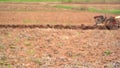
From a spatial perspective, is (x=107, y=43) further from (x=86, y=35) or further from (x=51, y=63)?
(x=51, y=63)

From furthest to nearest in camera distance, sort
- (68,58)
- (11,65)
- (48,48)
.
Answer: (48,48) → (68,58) → (11,65)

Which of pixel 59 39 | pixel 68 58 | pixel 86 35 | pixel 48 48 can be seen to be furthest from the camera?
pixel 86 35

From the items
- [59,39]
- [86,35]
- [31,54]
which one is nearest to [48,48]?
[31,54]

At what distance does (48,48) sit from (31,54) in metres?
1.21

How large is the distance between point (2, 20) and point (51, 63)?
47.1 ft

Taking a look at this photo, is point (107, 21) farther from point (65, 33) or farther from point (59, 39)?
point (59, 39)

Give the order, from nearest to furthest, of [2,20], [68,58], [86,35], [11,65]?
[11,65]
[68,58]
[86,35]
[2,20]

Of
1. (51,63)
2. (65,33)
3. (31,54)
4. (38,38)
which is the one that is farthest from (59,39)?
(51,63)

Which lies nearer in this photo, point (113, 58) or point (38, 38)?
point (113, 58)

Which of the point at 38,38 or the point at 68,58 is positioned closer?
the point at 68,58

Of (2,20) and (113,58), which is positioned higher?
(113,58)

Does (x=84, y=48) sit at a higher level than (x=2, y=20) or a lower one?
higher

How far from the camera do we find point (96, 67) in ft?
31.2

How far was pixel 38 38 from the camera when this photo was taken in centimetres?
1388
